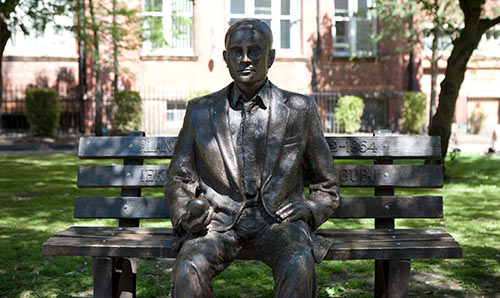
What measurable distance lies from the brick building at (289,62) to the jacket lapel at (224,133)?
56.8 feet

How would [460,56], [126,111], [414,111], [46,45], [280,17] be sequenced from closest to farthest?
[460,56] < [126,111] < [46,45] < [414,111] < [280,17]

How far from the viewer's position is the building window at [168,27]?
1938cm

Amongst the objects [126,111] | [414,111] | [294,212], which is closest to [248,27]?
[294,212]

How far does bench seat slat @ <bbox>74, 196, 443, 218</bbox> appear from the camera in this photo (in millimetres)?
4141

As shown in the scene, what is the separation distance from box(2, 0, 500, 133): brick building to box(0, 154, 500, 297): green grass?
13946 millimetres

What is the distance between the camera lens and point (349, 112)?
22531 mm

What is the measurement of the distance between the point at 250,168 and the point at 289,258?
2.14 feet

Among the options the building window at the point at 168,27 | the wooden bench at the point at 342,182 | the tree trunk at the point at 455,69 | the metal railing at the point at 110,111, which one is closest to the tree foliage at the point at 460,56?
the tree trunk at the point at 455,69

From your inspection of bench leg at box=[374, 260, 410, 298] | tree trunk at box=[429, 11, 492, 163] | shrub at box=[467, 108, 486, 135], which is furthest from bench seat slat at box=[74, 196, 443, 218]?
shrub at box=[467, 108, 486, 135]

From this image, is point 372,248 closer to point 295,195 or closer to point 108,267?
point 295,195

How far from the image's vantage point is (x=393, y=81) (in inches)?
960

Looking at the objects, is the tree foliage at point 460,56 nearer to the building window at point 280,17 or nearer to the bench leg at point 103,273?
the bench leg at point 103,273

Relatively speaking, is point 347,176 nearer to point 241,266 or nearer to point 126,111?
point 241,266

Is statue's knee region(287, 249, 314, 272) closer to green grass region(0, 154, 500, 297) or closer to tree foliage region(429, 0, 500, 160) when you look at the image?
green grass region(0, 154, 500, 297)
